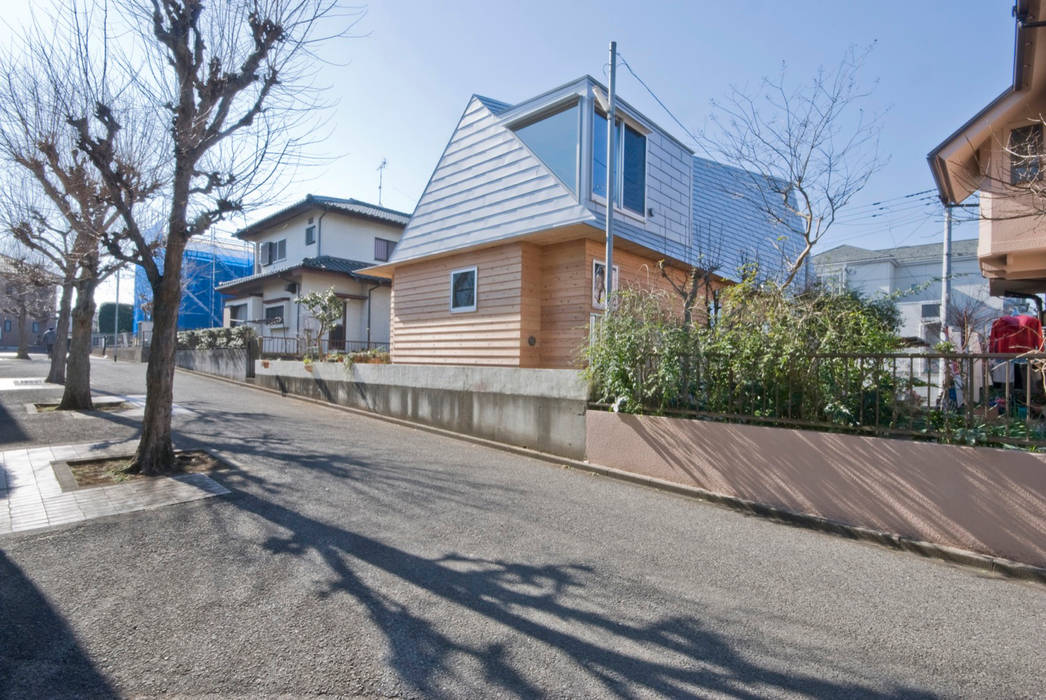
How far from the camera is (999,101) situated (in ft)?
25.6

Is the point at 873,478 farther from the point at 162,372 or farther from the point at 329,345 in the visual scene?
the point at 329,345

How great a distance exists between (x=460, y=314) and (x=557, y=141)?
381cm

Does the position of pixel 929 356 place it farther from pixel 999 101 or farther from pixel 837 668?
pixel 999 101

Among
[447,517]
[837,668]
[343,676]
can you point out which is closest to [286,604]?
[343,676]

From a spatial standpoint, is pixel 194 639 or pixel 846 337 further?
pixel 846 337

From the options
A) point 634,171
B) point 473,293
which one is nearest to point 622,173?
point 634,171

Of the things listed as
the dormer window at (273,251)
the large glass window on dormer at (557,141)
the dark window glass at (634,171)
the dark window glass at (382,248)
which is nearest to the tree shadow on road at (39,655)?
the large glass window on dormer at (557,141)

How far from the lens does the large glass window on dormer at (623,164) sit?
29.9 ft

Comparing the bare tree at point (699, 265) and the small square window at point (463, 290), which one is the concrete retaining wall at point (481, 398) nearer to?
the small square window at point (463, 290)

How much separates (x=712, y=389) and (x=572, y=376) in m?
1.92

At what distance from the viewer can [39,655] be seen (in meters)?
2.47

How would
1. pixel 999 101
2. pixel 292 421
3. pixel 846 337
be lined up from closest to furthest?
pixel 846 337 < pixel 999 101 < pixel 292 421

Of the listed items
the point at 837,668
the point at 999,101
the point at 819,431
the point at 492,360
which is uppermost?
the point at 999,101

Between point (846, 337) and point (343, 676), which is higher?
point (846, 337)
